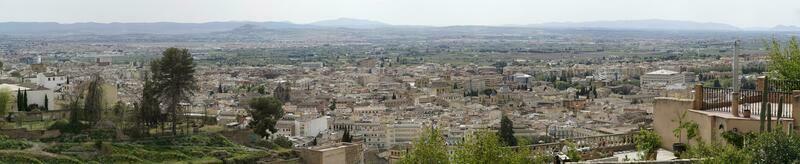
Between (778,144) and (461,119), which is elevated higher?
(778,144)

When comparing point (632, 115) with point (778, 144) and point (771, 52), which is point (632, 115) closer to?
point (771, 52)

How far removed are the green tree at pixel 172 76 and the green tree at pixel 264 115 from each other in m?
3.67

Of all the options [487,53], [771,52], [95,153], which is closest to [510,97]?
[95,153]

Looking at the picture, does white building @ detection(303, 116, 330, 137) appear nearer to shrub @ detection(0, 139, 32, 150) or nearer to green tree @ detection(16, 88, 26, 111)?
green tree @ detection(16, 88, 26, 111)

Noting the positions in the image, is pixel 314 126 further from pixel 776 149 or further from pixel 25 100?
pixel 776 149

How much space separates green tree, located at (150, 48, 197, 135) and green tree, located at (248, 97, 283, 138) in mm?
3672

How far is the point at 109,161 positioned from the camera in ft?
77.9

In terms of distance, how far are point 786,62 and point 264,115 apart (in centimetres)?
2275

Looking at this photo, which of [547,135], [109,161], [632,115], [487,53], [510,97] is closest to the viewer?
[109,161]

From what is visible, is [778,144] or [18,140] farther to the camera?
[18,140]

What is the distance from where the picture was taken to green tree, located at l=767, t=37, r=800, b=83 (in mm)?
12148

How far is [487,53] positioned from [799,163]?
14467cm

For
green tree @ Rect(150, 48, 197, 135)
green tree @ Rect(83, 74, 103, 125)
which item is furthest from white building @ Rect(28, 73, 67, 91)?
green tree @ Rect(150, 48, 197, 135)

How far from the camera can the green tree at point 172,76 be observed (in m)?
27.8
